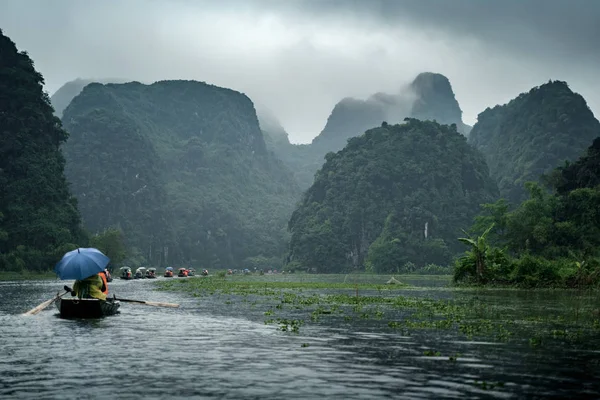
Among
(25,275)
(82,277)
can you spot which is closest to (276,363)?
(82,277)

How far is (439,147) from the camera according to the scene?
193000mm

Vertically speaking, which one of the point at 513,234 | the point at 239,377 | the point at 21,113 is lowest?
the point at 239,377

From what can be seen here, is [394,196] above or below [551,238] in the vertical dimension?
above

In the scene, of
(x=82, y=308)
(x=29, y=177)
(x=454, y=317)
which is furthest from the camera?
(x=29, y=177)

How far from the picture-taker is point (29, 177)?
11900 centimetres

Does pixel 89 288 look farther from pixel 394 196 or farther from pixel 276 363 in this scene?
pixel 394 196

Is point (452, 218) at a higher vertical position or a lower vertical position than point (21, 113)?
lower

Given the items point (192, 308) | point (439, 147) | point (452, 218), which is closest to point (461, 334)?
point (192, 308)

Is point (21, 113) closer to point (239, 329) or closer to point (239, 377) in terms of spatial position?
point (239, 329)

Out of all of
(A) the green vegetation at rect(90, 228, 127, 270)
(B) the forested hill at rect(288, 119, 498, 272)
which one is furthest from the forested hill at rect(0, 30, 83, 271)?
(B) the forested hill at rect(288, 119, 498, 272)

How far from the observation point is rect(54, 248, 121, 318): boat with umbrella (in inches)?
1102

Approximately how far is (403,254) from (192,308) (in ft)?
428

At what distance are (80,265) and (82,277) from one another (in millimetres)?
559

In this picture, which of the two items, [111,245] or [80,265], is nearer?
[80,265]
